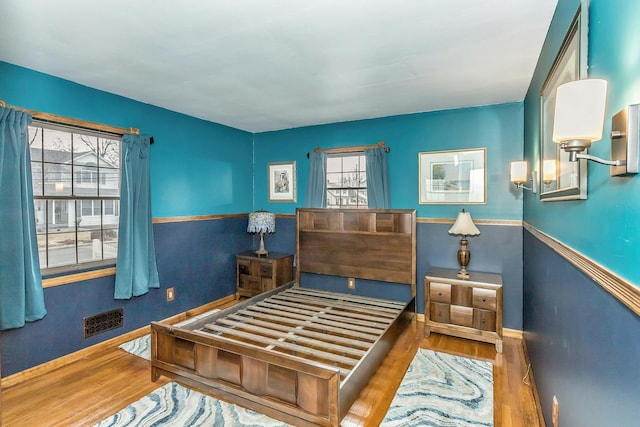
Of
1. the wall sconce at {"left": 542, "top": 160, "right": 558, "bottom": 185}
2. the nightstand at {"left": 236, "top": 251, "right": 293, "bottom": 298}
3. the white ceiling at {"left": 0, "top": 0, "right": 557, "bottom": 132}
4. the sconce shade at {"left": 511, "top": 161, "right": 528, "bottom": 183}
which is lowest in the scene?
the nightstand at {"left": 236, "top": 251, "right": 293, "bottom": 298}

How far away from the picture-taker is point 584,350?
125 cm

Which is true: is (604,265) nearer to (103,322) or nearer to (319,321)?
(319,321)

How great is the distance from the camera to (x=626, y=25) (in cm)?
93

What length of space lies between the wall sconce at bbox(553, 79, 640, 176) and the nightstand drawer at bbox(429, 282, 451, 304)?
8.29 feet

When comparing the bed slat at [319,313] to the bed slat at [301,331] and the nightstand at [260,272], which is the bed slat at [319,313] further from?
the nightstand at [260,272]

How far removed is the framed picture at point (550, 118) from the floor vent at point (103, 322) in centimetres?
368

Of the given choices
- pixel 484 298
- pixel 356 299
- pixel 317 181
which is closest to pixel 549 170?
pixel 484 298

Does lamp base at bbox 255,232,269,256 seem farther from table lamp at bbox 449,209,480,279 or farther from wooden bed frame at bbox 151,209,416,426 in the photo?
table lamp at bbox 449,209,480,279

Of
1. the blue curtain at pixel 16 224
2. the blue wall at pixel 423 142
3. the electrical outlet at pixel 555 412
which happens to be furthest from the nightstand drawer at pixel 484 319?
the blue curtain at pixel 16 224

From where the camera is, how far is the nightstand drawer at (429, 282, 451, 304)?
3.30 m

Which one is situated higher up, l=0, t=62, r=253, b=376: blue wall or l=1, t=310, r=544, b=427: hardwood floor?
l=0, t=62, r=253, b=376: blue wall

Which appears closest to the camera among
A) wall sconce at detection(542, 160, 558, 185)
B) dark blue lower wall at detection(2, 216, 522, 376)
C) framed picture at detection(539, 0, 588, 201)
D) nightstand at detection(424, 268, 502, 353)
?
framed picture at detection(539, 0, 588, 201)

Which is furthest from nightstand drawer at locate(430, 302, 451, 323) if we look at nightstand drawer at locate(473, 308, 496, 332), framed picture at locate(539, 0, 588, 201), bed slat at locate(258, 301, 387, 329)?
framed picture at locate(539, 0, 588, 201)

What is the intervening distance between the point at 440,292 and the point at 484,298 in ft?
1.30
